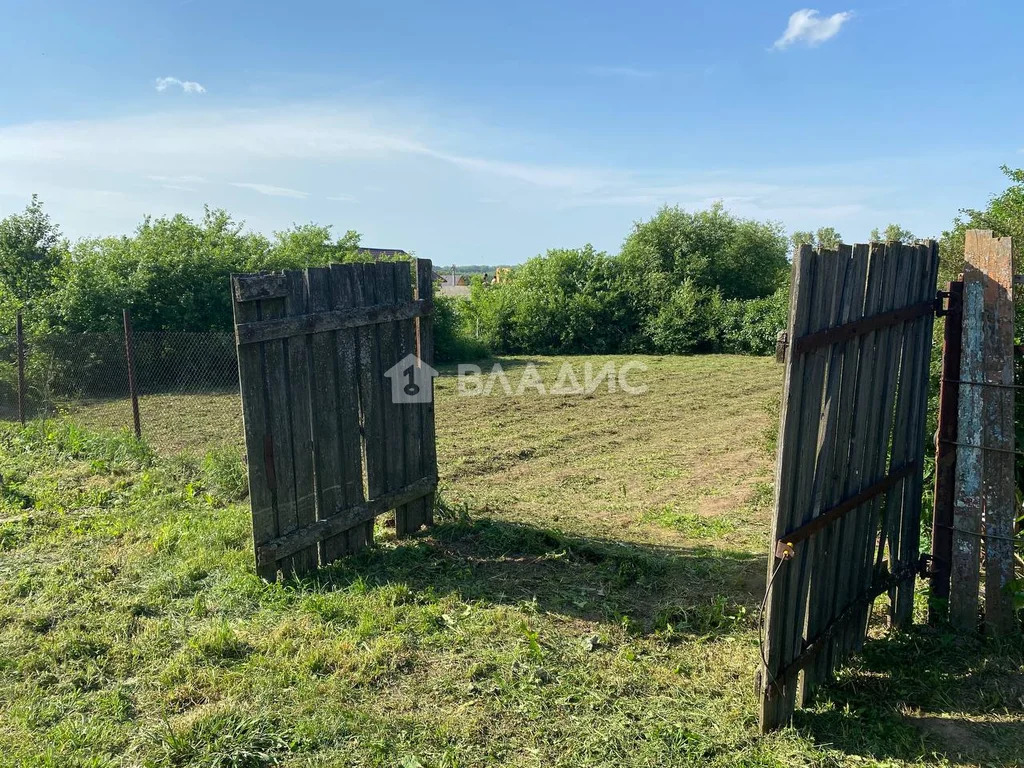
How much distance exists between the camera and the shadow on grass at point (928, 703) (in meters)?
2.90

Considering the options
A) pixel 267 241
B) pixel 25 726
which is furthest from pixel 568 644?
pixel 267 241

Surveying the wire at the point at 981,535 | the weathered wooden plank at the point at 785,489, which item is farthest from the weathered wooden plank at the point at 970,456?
the weathered wooden plank at the point at 785,489

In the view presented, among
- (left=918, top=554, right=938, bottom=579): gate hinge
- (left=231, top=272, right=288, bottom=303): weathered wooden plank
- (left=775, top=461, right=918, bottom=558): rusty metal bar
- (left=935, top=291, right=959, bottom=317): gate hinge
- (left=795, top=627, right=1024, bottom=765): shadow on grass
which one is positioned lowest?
(left=795, top=627, right=1024, bottom=765): shadow on grass

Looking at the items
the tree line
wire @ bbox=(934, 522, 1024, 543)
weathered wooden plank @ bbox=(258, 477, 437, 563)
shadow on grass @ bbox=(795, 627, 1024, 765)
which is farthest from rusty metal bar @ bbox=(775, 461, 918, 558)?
the tree line

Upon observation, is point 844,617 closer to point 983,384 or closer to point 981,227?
point 983,384

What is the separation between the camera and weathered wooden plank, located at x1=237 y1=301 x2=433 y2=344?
4266 millimetres

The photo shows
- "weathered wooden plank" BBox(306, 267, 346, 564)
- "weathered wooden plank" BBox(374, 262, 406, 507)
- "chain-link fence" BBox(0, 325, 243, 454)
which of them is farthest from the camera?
"chain-link fence" BBox(0, 325, 243, 454)

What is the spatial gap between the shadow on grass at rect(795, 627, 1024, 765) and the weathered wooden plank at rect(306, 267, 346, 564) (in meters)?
3.01

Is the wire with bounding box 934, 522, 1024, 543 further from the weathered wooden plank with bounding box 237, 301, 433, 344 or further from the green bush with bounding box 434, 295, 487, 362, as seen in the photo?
the green bush with bounding box 434, 295, 487, 362

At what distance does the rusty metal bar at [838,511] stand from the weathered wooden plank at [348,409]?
9.71 feet

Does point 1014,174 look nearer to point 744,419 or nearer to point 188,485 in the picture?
point 744,419

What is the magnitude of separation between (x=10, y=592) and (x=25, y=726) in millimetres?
1757

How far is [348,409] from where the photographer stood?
485 cm

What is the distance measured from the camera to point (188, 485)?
6.57 m
